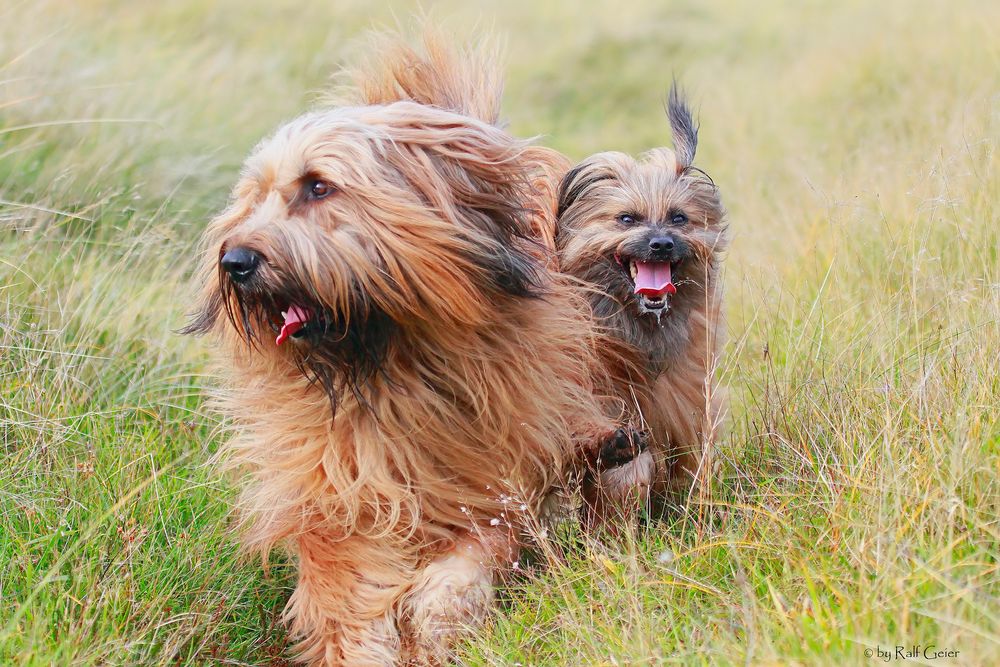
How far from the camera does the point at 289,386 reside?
3.58m

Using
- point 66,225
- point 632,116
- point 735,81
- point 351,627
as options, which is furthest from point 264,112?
point 351,627

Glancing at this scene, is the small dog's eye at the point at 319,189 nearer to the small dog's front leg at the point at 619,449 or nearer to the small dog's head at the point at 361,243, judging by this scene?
the small dog's head at the point at 361,243

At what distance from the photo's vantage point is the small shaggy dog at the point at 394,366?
3.29 meters

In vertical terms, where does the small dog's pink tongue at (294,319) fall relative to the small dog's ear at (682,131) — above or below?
below

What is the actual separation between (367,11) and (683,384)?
27.9 feet

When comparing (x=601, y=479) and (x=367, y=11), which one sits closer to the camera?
(x=601, y=479)

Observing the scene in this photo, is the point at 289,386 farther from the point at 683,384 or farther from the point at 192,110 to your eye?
the point at 192,110

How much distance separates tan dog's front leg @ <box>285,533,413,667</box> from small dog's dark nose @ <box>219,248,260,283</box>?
0.89 meters

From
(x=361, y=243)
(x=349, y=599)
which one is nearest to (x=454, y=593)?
(x=349, y=599)

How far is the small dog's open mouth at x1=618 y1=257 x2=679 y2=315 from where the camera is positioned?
3.94 meters

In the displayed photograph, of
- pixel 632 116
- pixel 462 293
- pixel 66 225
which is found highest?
pixel 462 293

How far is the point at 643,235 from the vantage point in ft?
13.1

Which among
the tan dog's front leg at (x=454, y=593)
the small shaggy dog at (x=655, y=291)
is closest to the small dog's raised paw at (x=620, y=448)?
the small shaggy dog at (x=655, y=291)

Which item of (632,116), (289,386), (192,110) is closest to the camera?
(289,386)
